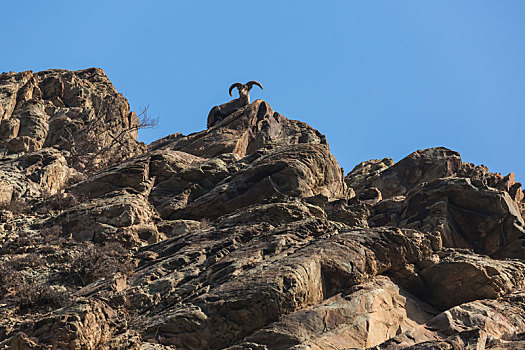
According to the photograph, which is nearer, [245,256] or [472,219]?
[245,256]

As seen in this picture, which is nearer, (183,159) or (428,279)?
(428,279)

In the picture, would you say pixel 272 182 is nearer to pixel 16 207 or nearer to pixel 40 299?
pixel 16 207

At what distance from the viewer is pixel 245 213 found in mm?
24219

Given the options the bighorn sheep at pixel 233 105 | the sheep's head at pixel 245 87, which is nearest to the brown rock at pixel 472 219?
the bighorn sheep at pixel 233 105

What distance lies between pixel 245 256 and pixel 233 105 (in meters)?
31.2

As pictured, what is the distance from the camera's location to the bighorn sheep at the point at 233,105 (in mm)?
47541

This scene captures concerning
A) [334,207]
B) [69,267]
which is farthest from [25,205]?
[334,207]

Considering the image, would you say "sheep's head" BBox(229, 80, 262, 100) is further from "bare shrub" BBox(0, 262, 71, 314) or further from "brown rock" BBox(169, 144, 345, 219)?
"bare shrub" BBox(0, 262, 71, 314)

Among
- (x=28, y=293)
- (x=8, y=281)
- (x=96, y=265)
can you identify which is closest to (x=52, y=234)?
(x=96, y=265)

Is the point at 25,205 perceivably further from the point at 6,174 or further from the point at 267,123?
the point at 267,123

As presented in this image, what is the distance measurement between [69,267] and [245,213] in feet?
20.1

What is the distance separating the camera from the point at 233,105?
49.3 m

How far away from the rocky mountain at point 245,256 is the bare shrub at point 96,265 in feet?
0.18

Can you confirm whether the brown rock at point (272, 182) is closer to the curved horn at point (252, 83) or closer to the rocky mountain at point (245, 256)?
the rocky mountain at point (245, 256)
